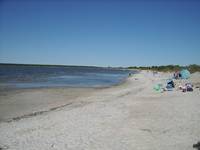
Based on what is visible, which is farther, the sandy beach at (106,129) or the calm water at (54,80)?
the calm water at (54,80)

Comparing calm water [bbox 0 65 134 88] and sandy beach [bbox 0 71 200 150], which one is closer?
sandy beach [bbox 0 71 200 150]

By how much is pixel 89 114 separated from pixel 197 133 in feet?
17.0

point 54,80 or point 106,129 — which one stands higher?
point 54,80

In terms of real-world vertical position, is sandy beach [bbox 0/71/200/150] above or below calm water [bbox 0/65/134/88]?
below

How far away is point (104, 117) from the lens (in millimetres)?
11266

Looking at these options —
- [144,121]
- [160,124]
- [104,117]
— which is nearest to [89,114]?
[104,117]

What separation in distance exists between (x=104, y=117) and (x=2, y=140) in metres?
4.56

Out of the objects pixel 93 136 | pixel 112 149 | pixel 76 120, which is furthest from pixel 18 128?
pixel 112 149

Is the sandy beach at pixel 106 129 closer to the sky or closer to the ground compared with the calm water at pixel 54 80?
closer to the ground

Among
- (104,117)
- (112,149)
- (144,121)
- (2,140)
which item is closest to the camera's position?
(112,149)

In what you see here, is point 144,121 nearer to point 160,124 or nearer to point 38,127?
point 160,124

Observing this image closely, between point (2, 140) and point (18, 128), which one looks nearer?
point (2, 140)

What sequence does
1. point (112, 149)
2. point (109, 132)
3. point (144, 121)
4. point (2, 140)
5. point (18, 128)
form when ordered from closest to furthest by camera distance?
point (112, 149), point (2, 140), point (109, 132), point (18, 128), point (144, 121)

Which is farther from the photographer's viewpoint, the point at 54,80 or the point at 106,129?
the point at 54,80
